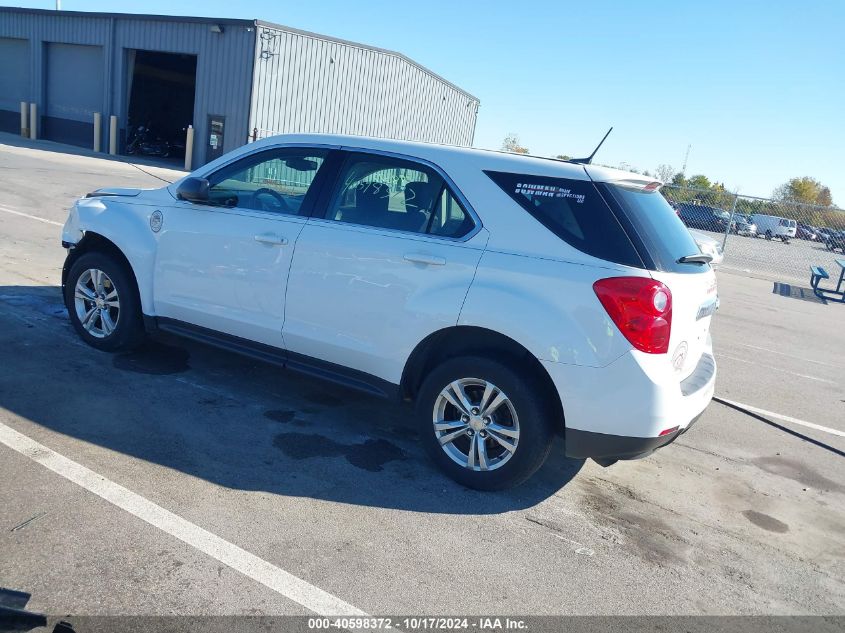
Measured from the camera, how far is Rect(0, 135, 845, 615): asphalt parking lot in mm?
3113

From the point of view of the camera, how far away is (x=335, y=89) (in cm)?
3050

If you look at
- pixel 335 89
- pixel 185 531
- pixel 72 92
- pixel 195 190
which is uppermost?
pixel 335 89

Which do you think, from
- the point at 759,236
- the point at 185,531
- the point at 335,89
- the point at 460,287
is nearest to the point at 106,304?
the point at 185,531

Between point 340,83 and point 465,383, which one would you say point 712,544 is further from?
point 340,83

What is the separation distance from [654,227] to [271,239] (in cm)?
238

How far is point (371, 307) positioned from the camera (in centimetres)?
434

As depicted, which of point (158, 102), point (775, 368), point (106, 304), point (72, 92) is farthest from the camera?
point (158, 102)

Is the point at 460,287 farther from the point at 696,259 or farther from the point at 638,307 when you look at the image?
the point at 696,259

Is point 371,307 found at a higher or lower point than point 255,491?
higher

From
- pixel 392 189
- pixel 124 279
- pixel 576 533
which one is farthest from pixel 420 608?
pixel 124 279

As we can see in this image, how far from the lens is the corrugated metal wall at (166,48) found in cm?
2734

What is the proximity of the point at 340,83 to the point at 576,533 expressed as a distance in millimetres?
29306

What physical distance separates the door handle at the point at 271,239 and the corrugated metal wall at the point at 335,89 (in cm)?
2434

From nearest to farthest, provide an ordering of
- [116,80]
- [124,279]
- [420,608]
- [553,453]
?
[420,608] < [553,453] < [124,279] < [116,80]
